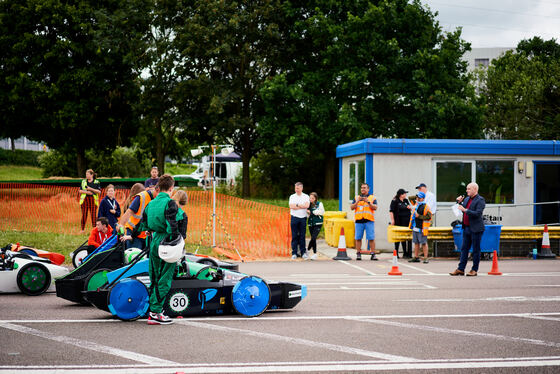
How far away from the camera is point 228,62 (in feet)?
128

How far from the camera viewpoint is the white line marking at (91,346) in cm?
641

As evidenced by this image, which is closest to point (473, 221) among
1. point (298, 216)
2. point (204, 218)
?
point (298, 216)

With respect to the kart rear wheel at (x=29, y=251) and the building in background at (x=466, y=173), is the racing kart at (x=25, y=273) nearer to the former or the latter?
the kart rear wheel at (x=29, y=251)

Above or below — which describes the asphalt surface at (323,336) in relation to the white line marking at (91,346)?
below

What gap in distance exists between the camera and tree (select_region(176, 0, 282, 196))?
37.4 m

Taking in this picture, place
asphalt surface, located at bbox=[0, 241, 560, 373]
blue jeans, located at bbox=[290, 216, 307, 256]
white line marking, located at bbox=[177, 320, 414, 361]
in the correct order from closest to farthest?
asphalt surface, located at bbox=[0, 241, 560, 373] → white line marking, located at bbox=[177, 320, 414, 361] → blue jeans, located at bbox=[290, 216, 307, 256]

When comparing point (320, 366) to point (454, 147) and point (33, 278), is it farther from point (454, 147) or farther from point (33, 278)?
point (454, 147)

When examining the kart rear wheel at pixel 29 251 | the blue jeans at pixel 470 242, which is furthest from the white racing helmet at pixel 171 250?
the blue jeans at pixel 470 242

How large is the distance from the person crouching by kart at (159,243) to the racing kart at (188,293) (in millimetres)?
298

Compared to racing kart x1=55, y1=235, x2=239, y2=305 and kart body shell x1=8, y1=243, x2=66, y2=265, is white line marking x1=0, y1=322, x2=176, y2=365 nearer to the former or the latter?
racing kart x1=55, y1=235, x2=239, y2=305

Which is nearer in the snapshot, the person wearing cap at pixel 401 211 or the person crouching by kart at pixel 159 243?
the person crouching by kart at pixel 159 243

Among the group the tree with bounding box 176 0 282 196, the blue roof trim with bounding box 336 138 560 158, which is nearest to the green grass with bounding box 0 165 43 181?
the tree with bounding box 176 0 282 196

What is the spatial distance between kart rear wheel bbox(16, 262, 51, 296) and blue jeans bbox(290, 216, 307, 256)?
304 inches

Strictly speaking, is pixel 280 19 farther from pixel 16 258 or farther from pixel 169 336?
pixel 169 336
